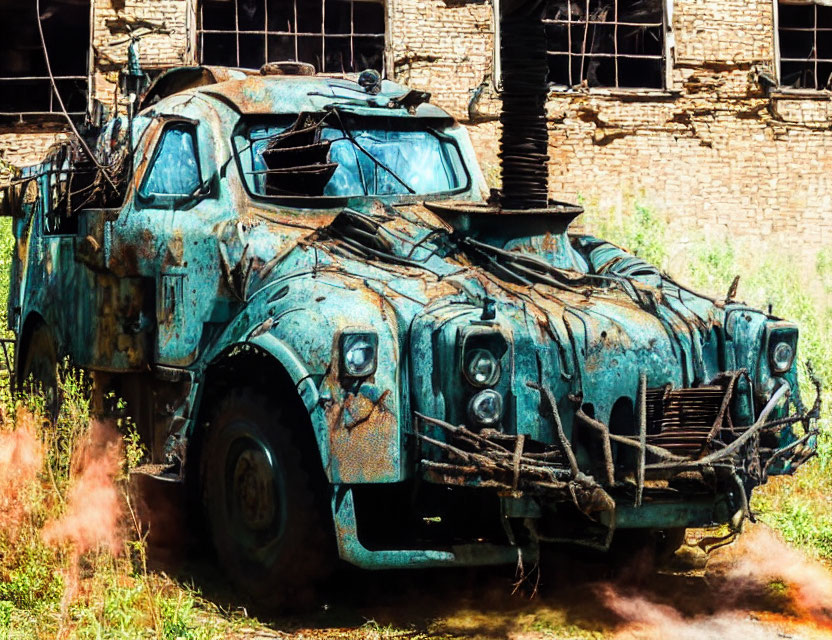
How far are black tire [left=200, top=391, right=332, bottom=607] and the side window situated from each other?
1.29 m

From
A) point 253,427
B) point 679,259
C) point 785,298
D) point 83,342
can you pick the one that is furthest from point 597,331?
point 679,259

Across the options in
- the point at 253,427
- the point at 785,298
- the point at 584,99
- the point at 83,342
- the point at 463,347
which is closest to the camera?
the point at 463,347

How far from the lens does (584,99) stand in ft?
51.1

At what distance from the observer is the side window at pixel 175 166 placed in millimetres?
6930

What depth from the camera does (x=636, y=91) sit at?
15.8 meters

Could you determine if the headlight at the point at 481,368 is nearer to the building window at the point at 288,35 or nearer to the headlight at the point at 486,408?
the headlight at the point at 486,408

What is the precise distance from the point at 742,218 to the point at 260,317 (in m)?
11.0

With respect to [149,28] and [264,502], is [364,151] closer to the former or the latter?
[264,502]

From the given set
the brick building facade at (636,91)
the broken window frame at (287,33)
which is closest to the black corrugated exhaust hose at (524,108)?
the brick building facade at (636,91)

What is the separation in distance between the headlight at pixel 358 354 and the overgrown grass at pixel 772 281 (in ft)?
9.99

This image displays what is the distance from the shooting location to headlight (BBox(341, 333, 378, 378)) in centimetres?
545

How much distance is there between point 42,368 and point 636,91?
30.4 ft

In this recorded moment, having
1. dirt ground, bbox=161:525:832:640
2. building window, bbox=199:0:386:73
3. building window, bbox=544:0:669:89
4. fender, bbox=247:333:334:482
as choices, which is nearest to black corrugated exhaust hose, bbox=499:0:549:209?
fender, bbox=247:333:334:482

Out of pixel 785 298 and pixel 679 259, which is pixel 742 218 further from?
pixel 785 298
